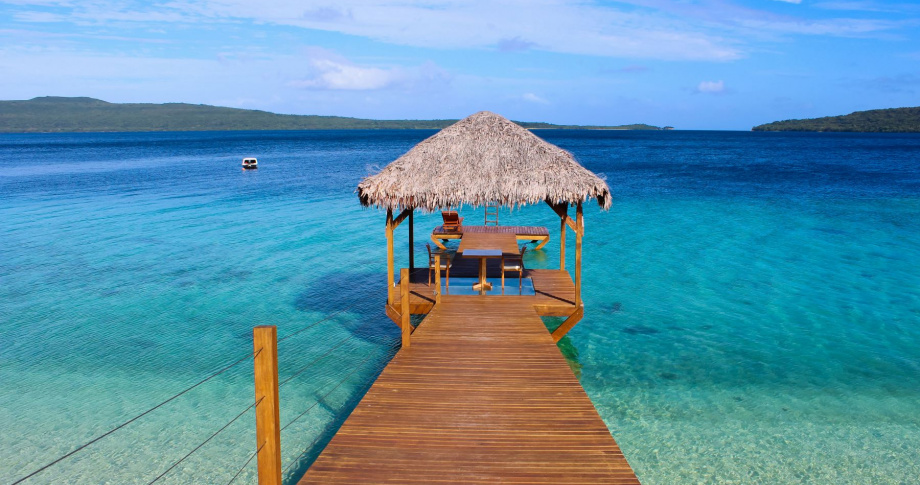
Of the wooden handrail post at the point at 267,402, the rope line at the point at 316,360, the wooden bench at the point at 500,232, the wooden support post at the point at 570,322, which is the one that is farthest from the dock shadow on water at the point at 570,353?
the wooden handrail post at the point at 267,402

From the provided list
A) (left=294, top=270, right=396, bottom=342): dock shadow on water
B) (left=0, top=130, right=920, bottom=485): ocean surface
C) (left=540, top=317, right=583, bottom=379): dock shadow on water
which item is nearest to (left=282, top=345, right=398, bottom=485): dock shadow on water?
(left=0, top=130, right=920, bottom=485): ocean surface

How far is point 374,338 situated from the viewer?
11.5m

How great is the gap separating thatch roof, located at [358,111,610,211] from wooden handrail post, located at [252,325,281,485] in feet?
20.2

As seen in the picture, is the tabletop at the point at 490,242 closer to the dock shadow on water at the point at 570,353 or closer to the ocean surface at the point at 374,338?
the ocean surface at the point at 374,338

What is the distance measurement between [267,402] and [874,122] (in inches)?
7962

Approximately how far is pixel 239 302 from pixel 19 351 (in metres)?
4.06

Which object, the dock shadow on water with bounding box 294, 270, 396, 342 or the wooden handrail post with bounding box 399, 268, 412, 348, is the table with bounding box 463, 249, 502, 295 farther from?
the wooden handrail post with bounding box 399, 268, 412, 348

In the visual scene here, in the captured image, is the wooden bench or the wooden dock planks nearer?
the wooden dock planks

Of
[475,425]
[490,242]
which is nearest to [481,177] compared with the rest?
[490,242]

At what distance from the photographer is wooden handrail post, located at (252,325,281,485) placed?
13.8 feet

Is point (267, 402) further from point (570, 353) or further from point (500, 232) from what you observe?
point (500, 232)

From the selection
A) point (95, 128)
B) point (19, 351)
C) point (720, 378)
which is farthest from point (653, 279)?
point (95, 128)

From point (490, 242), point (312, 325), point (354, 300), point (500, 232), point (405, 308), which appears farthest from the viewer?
point (500, 232)

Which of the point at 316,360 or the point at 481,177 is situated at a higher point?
the point at 481,177
